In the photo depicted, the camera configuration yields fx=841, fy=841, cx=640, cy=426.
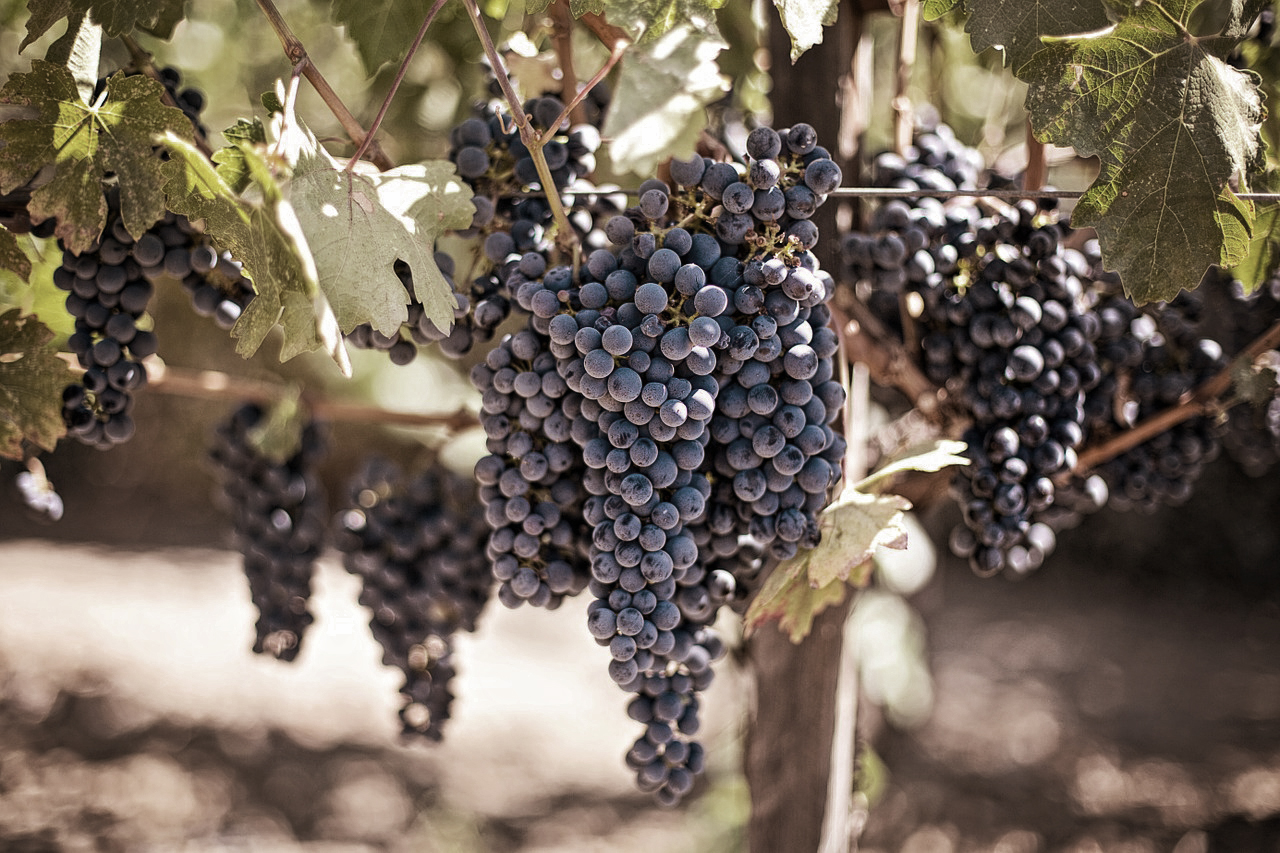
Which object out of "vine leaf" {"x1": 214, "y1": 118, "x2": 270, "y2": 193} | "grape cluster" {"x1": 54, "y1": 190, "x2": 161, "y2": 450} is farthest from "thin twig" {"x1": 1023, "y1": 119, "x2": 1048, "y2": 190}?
"grape cluster" {"x1": 54, "y1": 190, "x2": 161, "y2": 450}

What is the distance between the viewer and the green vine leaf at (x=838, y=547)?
917 millimetres

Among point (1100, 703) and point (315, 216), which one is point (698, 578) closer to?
point (315, 216)

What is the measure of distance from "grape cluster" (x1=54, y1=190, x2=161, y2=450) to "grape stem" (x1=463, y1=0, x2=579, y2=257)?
0.49 m

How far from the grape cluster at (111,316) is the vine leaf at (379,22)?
1.27 feet

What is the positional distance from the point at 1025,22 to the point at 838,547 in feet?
1.98

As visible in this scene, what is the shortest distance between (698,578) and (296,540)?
0.93 metres

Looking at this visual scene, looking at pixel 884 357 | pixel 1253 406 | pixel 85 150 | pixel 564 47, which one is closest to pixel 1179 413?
pixel 1253 406

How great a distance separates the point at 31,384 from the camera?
1110mm

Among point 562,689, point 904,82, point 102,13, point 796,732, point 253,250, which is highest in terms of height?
point 904,82

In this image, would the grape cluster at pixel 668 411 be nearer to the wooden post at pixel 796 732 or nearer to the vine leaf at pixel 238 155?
the vine leaf at pixel 238 155

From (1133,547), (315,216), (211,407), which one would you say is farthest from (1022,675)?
(211,407)

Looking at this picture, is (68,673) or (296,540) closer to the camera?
(296,540)

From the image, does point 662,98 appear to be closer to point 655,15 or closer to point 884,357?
point 655,15

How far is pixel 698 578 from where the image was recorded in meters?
0.93
